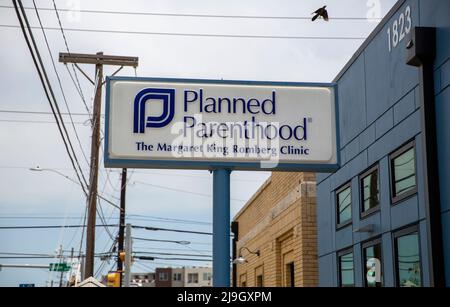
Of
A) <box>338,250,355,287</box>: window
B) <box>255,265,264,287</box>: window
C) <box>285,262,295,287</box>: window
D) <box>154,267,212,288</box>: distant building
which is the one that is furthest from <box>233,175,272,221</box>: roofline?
<box>154,267,212,288</box>: distant building

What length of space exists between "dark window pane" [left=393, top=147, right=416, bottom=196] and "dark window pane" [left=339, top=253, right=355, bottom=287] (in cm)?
269

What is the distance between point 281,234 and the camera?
1917 cm

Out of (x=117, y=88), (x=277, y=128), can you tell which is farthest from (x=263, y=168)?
(x=117, y=88)

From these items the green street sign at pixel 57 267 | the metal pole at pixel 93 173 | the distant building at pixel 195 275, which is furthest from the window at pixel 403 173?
the distant building at pixel 195 275

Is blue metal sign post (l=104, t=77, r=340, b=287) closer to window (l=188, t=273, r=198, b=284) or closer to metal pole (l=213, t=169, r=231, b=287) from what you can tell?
metal pole (l=213, t=169, r=231, b=287)

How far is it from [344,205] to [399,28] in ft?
14.0

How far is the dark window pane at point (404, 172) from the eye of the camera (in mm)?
10438

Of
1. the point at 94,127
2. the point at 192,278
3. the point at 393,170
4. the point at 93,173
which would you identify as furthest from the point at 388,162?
the point at 192,278

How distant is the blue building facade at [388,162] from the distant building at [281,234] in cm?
204

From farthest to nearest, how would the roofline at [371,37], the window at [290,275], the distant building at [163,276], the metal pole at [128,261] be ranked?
the distant building at [163,276]
the metal pole at [128,261]
the window at [290,275]
the roofline at [371,37]

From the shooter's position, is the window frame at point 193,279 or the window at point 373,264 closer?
the window at point 373,264

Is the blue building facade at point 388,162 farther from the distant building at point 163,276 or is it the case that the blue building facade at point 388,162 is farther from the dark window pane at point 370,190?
the distant building at point 163,276

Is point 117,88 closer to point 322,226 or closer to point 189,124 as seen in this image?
point 189,124
